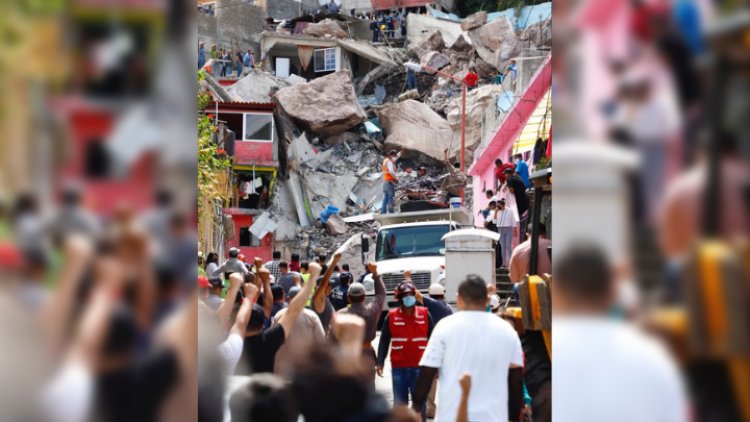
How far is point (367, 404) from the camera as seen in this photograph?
9.71ft

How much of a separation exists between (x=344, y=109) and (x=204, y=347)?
40287mm

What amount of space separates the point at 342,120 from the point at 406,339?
3461 centimetres

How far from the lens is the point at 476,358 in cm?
486

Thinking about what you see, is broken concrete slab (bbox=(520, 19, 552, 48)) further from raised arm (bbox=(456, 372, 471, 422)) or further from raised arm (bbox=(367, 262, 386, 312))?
raised arm (bbox=(456, 372, 471, 422))

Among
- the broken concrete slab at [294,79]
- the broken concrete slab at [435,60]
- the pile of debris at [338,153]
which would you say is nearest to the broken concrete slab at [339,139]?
the pile of debris at [338,153]

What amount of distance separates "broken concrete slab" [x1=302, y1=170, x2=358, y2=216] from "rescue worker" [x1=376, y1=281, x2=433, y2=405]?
103ft

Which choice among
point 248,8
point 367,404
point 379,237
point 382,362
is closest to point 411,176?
point 248,8

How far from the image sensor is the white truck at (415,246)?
1642 cm

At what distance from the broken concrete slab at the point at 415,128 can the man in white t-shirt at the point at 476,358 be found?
120ft

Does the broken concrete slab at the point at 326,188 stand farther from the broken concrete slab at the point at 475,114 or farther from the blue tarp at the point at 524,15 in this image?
the blue tarp at the point at 524,15

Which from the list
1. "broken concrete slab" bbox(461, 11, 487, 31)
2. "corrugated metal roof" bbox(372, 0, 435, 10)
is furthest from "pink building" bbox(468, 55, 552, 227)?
"corrugated metal roof" bbox(372, 0, 435, 10)

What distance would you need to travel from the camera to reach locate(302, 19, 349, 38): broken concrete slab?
166 ft

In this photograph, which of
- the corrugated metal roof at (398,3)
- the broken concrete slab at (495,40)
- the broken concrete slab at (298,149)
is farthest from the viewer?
the corrugated metal roof at (398,3)

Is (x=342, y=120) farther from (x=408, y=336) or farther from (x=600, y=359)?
(x=600, y=359)
